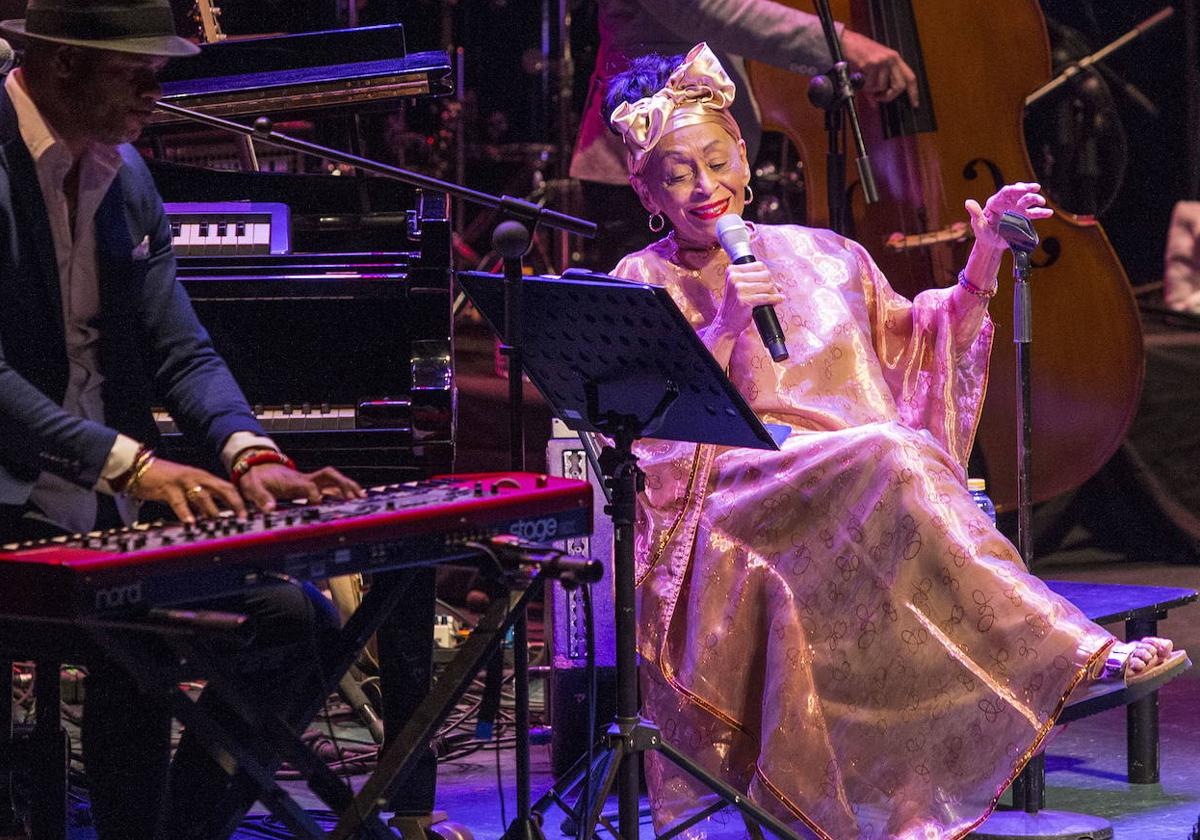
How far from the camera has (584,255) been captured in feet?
21.9

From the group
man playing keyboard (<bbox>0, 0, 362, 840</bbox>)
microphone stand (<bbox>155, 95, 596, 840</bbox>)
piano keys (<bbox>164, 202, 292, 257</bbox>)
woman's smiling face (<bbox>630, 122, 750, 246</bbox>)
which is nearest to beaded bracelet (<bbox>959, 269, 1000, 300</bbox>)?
woman's smiling face (<bbox>630, 122, 750, 246</bbox>)

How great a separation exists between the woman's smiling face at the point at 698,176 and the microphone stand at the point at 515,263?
80 cm

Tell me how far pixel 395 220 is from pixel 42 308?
49.3 inches

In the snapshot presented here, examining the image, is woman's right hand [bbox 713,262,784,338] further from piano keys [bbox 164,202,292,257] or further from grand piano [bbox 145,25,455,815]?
piano keys [bbox 164,202,292,257]

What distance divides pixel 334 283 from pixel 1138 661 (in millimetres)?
1810

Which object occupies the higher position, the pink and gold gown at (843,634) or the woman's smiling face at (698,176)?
the woman's smiling face at (698,176)

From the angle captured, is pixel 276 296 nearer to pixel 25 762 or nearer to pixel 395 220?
pixel 395 220

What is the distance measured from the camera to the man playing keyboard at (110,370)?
104 inches

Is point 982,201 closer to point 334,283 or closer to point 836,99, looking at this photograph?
point 836,99

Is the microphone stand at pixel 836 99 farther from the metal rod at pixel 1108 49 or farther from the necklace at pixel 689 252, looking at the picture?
the metal rod at pixel 1108 49

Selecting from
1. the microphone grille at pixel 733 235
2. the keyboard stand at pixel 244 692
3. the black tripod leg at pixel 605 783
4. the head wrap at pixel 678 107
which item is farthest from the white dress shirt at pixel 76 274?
the head wrap at pixel 678 107

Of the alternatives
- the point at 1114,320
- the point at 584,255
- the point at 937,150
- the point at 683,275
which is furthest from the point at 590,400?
the point at 584,255

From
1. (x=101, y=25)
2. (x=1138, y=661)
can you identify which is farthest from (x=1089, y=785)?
(x=101, y=25)

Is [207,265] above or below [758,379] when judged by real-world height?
above
